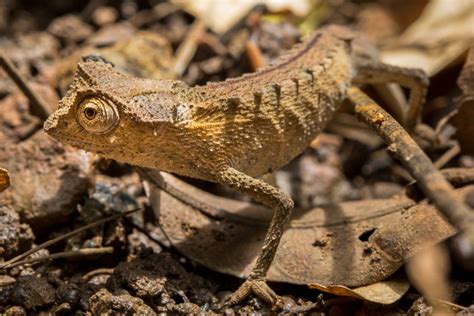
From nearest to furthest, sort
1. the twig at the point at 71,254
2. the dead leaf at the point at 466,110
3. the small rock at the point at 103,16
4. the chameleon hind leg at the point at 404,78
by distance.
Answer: the twig at the point at 71,254
the dead leaf at the point at 466,110
the chameleon hind leg at the point at 404,78
the small rock at the point at 103,16

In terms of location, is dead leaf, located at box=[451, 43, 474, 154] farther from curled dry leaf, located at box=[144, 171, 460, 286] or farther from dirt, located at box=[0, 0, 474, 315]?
curled dry leaf, located at box=[144, 171, 460, 286]

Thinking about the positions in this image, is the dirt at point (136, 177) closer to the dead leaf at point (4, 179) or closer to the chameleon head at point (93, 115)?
the dead leaf at point (4, 179)

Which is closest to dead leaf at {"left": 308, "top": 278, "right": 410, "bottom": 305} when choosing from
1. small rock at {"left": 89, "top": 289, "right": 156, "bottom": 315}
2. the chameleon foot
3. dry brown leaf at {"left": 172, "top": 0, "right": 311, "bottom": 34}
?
the chameleon foot

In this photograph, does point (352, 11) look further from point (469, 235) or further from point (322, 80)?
point (469, 235)

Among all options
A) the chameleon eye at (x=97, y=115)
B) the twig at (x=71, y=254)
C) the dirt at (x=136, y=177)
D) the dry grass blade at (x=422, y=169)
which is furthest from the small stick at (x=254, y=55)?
the twig at (x=71, y=254)

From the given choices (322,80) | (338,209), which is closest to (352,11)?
(322,80)

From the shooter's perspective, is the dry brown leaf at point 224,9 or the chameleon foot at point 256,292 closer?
the chameleon foot at point 256,292

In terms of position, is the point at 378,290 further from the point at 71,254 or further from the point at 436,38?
the point at 436,38
